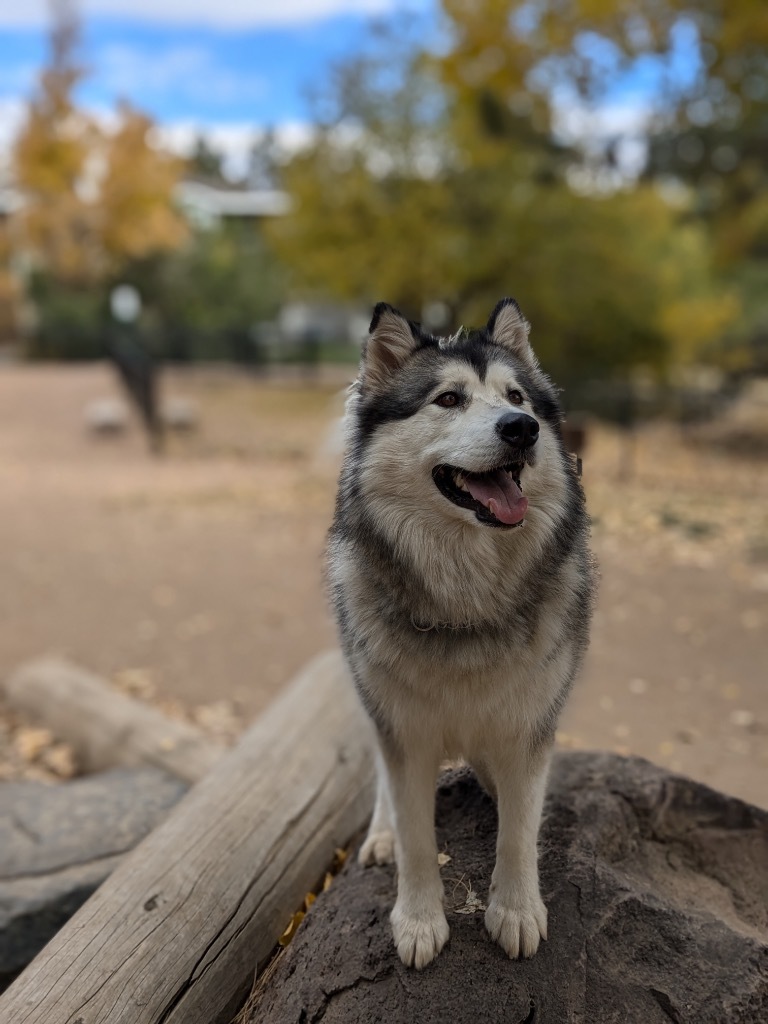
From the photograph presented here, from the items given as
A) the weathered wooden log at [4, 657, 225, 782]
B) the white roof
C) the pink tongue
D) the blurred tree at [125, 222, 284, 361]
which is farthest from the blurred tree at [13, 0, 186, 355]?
the pink tongue

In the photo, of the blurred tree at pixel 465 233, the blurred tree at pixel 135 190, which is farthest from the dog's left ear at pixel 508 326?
the blurred tree at pixel 135 190

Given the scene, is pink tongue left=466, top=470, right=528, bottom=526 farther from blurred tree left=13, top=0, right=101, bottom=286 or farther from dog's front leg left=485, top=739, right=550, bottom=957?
blurred tree left=13, top=0, right=101, bottom=286

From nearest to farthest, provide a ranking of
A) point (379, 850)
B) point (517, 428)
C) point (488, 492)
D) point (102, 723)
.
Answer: point (517, 428), point (488, 492), point (379, 850), point (102, 723)

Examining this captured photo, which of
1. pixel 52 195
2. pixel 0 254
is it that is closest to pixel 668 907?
pixel 52 195

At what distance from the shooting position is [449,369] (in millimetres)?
2635

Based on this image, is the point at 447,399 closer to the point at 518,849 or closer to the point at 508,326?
the point at 508,326

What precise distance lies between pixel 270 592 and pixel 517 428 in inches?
240

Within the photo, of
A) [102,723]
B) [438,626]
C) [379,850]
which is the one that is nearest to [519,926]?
[379,850]

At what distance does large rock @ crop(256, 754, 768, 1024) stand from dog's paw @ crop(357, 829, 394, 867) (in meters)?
0.05

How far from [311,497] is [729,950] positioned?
393 inches

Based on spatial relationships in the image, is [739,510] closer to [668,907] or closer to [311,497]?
[311,497]

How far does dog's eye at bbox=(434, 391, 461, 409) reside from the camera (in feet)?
8.55

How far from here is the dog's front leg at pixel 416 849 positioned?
8.88 feet

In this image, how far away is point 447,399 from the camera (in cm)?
262
